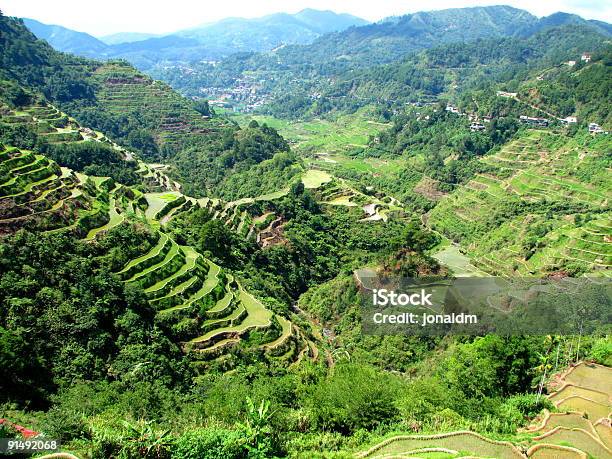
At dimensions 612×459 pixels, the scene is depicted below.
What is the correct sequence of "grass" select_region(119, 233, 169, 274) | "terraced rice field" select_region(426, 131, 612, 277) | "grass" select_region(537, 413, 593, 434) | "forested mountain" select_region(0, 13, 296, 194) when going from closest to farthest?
"grass" select_region(537, 413, 593, 434) → "grass" select_region(119, 233, 169, 274) → "terraced rice field" select_region(426, 131, 612, 277) → "forested mountain" select_region(0, 13, 296, 194)

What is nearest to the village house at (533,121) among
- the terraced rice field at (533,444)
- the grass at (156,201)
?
the grass at (156,201)

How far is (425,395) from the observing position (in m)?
17.3

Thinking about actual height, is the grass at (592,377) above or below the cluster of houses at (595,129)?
below

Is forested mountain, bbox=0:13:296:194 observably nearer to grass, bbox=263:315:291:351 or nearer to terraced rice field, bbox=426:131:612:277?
terraced rice field, bbox=426:131:612:277

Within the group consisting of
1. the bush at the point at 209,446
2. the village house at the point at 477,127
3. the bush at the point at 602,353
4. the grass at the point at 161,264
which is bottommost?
the bush at the point at 602,353

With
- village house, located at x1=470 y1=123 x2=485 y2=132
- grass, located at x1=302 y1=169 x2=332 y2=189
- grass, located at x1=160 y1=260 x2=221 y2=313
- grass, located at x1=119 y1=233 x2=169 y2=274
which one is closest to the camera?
grass, located at x1=160 y1=260 x2=221 y2=313

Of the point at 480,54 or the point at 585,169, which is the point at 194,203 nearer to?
the point at 585,169

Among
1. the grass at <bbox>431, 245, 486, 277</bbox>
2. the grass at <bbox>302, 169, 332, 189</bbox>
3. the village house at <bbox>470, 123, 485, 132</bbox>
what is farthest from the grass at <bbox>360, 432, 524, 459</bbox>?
the village house at <bbox>470, 123, 485, 132</bbox>

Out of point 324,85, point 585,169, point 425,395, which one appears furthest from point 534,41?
point 425,395

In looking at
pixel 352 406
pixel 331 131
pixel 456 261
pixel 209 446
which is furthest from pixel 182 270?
pixel 331 131

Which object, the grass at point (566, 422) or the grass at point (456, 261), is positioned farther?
the grass at point (456, 261)

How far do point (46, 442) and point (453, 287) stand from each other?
2277cm

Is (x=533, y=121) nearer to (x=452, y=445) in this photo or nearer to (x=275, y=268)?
(x=275, y=268)

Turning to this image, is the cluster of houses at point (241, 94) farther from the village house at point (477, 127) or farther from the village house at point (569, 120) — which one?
the village house at point (569, 120)
